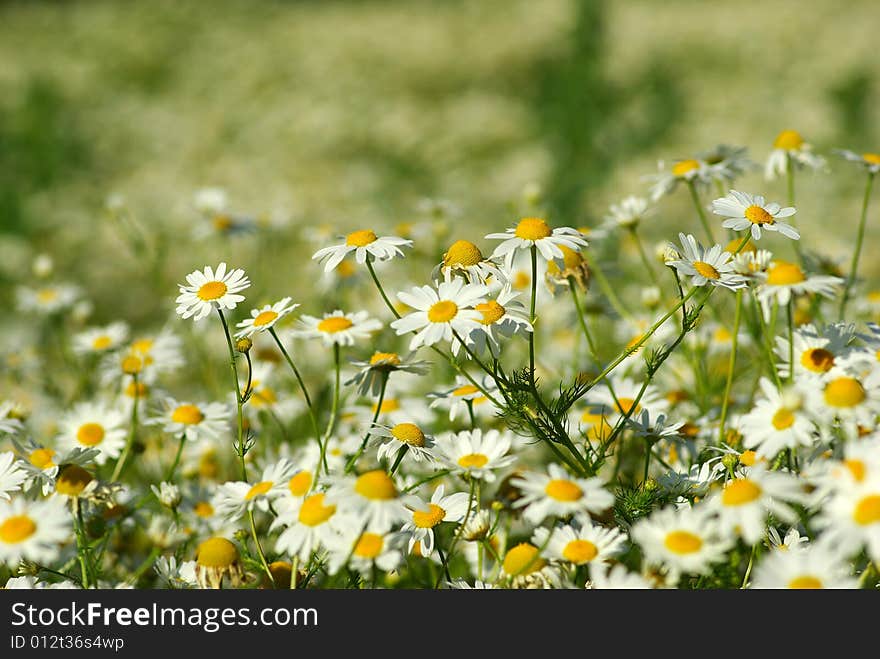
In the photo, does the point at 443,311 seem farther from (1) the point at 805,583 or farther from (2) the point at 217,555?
(1) the point at 805,583

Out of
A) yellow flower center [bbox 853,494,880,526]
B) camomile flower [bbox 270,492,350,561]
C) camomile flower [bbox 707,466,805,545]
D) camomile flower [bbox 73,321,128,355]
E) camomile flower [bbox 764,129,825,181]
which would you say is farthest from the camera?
camomile flower [bbox 73,321,128,355]

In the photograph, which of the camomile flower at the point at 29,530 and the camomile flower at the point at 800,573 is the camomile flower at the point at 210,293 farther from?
the camomile flower at the point at 800,573

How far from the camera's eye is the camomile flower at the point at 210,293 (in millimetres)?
1818

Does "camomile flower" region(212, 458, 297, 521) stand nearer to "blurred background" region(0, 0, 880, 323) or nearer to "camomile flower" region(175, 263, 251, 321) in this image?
"camomile flower" region(175, 263, 251, 321)

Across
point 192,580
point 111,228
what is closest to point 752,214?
point 192,580

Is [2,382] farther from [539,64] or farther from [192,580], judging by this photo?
[539,64]

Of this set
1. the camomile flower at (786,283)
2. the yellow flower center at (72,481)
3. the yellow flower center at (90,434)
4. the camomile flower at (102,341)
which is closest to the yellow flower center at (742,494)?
the camomile flower at (786,283)

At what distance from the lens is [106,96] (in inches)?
376

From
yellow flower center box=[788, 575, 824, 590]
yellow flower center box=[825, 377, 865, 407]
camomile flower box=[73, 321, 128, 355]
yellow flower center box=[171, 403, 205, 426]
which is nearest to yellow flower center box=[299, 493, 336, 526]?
yellow flower center box=[171, 403, 205, 426]

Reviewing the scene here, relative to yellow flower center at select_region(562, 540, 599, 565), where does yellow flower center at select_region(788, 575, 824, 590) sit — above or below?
below

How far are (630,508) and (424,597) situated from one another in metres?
0.49

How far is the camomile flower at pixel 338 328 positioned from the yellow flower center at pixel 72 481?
559 mm

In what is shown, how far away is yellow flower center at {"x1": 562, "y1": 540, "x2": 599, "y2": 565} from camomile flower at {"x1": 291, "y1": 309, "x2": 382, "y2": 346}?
596 millimetres

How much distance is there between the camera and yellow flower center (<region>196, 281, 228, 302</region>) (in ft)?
6.07
